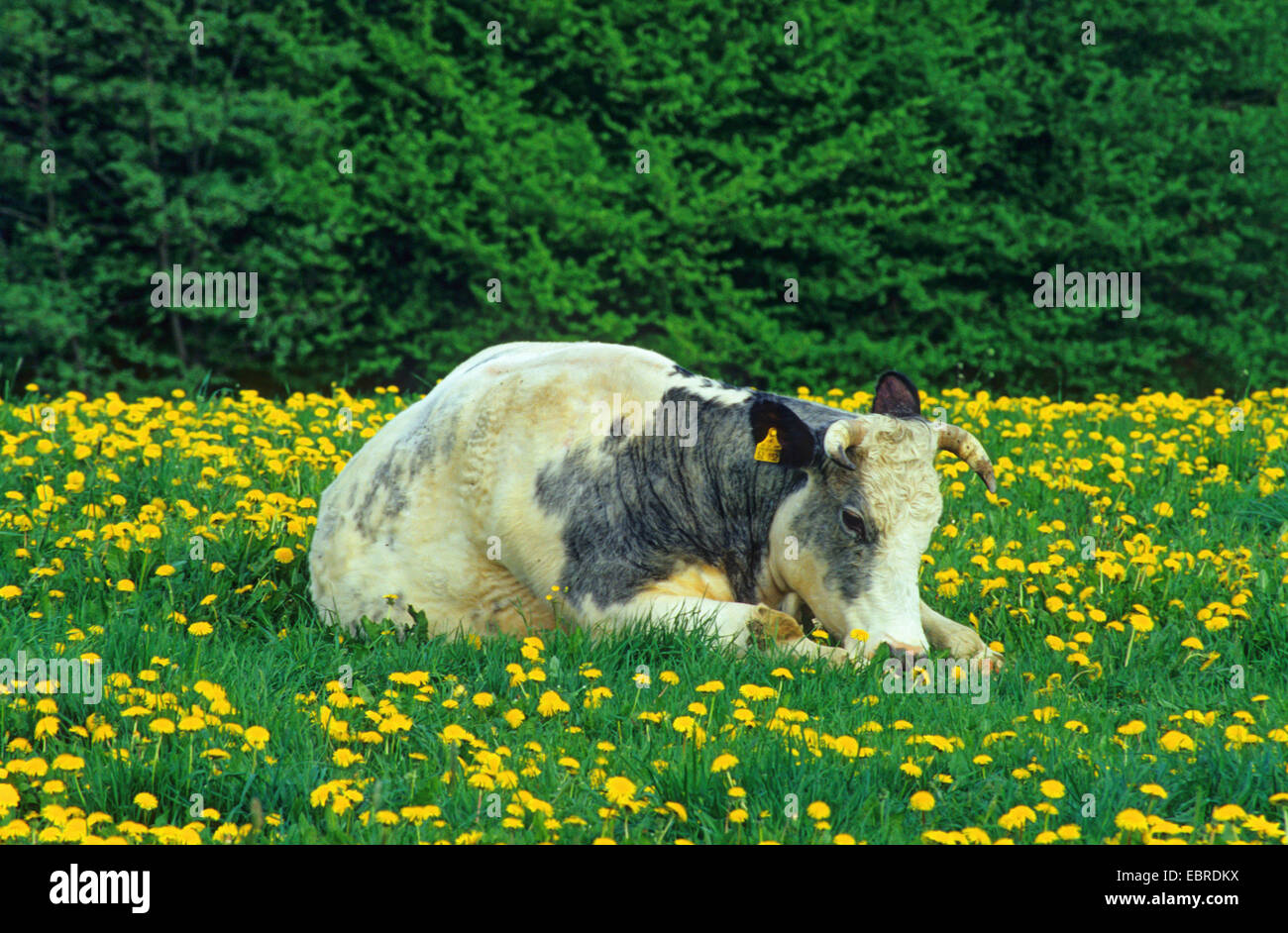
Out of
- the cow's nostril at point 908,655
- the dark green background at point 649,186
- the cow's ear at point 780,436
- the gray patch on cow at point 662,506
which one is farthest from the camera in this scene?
the dark green background at point 649,186

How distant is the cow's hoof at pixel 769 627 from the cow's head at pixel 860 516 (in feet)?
0.45

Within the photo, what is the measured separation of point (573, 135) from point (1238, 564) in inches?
282

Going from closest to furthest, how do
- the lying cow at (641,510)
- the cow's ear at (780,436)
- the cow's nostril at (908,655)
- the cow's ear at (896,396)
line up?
the cow's nostril at (908,655)
the lying cow at (641,510)
the cow's ear at (780,436)
the cow's ear at (896,396)

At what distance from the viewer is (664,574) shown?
16.9 ft

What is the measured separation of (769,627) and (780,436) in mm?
678

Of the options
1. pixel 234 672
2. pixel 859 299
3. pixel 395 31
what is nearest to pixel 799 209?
pixel 859 299

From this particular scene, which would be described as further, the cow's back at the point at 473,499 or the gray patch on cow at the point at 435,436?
the gray patch on cow at the point at 435,436

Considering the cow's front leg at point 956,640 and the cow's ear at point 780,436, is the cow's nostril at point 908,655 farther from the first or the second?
the cow's ear at point 780,436

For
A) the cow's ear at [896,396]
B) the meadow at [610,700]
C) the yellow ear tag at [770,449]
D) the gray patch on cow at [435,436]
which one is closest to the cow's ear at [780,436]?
the yellow ear tag at [770,449]

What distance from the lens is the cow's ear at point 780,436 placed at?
504cm

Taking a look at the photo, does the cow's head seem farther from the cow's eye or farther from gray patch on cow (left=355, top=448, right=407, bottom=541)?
gray patch on cow (left=355, top=448, right=407, bottom=541)

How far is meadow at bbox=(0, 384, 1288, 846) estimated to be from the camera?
3.58 m

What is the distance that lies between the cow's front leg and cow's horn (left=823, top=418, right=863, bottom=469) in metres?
0.73
